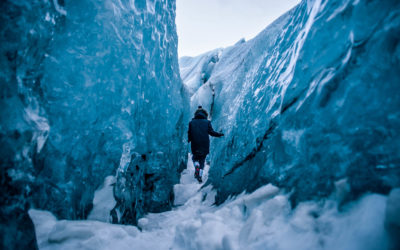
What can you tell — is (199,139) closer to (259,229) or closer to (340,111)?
(259,229)

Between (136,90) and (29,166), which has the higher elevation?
(136,90)

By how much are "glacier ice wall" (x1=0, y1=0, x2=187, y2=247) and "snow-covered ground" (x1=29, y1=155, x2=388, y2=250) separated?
0.28 m

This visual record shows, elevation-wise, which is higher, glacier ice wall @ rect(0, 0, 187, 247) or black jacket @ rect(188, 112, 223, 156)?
glacier ice wall @ rect(0, 0, 187, 247)

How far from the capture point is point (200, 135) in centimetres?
364

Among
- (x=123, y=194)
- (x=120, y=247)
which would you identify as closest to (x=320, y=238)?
(x=120, y=247)

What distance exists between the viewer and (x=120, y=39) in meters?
2.15

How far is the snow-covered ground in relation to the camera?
78 centimetres

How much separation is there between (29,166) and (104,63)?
1.23 metres

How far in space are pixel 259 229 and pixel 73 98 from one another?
175 cm

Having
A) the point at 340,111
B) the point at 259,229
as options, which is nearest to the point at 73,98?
the point at 259,229

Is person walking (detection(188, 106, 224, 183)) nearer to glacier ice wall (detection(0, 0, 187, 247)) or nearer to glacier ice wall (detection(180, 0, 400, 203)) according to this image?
glacier ice wall (detection(0, 0, 187, 247))

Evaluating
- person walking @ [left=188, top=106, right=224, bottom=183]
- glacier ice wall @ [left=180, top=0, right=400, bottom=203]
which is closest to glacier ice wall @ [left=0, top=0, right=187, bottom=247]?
person walking @ [left=188, top=106, right=224, bottom=183]

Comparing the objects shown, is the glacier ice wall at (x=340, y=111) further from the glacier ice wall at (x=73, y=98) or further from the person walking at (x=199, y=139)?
the person walking at (x=199, y=139)

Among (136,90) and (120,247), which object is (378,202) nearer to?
(120,247)
